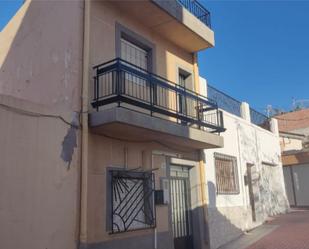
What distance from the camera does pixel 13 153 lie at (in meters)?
5.95

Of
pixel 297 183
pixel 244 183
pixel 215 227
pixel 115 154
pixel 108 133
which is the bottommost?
pixel 215 227

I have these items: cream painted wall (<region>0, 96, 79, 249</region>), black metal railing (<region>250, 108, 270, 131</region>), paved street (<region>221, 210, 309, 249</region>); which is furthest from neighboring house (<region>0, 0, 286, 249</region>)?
black metal railing (<region>250, 108, 270, 131</region>)

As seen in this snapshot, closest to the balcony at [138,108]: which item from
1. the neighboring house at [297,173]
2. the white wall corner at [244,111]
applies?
the white wall corner at [244,111]

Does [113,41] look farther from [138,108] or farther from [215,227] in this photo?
[215,227]

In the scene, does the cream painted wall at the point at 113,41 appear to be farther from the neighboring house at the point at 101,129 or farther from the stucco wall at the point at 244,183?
the stucco wall at the point at 244,183

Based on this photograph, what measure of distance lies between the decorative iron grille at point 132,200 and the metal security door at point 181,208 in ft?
4.46

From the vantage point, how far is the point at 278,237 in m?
11.4

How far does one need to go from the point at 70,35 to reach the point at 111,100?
1.95 m

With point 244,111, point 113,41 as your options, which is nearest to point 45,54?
point 113,41

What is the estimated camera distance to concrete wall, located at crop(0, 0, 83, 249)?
231 inches

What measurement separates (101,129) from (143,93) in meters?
2.08

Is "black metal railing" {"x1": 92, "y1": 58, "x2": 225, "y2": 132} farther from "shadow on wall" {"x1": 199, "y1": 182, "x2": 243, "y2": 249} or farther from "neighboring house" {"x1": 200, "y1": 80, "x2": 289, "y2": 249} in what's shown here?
"shadow on wall" {"x1": 199, "y1": 182, "x2": 243, "y2": 249}

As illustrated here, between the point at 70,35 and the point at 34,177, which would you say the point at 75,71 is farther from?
the point at 34,177

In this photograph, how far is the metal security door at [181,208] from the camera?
9703 millimetres
